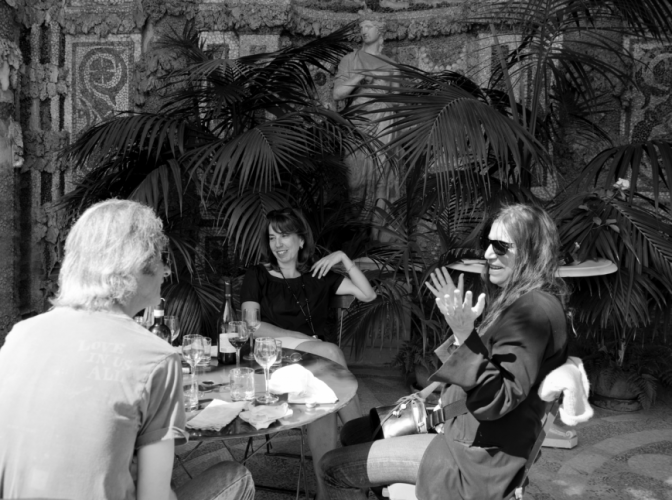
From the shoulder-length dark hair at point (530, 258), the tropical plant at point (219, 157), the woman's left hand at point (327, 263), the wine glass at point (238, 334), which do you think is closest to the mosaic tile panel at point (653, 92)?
the tropical plant at point (219, 157)

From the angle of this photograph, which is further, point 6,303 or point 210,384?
point 6,303

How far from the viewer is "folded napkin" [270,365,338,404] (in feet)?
6.90

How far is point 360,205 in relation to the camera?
4652mm

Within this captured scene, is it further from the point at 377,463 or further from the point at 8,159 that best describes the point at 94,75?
the point at 377,463

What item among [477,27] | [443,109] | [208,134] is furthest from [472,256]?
[477,27]

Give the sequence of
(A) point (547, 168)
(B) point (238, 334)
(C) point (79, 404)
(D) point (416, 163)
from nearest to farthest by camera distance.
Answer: (C) point (79, 404)
(B) point (238, 334)
(D) point (416, 163)
(A) point (547, 168)

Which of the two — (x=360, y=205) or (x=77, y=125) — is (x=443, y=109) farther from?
(x=77, y=125)

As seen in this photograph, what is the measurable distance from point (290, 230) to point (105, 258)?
6.31 feet

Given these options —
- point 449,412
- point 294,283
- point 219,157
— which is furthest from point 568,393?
point 219,157

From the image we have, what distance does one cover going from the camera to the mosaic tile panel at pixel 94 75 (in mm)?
5355

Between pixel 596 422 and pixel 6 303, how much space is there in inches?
158

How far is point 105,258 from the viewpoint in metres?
1.45

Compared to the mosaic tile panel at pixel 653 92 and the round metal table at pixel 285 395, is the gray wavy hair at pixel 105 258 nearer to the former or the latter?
the round metal table at pixel 285 395

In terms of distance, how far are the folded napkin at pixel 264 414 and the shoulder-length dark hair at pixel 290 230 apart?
1413 mm
